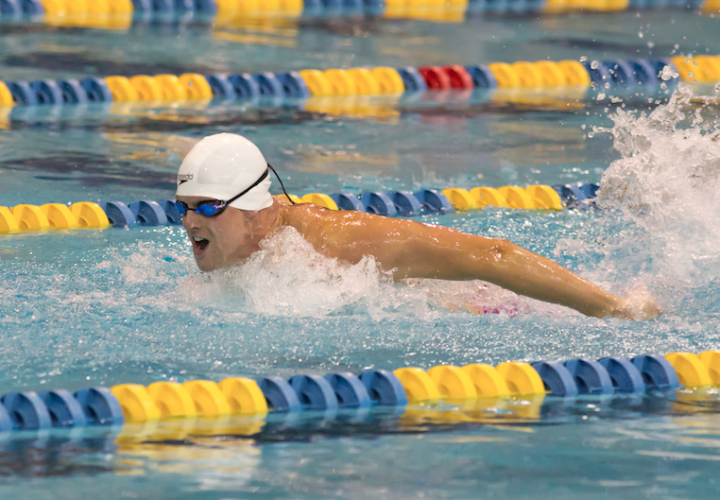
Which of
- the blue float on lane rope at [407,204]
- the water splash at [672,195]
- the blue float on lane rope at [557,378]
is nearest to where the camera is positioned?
the blue float on lane rope at [557,378]

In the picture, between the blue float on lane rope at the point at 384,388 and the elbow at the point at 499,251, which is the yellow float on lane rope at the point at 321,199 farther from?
the blue float on lane rope at the point at 384,388

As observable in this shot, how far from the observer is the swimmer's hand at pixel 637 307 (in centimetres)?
363

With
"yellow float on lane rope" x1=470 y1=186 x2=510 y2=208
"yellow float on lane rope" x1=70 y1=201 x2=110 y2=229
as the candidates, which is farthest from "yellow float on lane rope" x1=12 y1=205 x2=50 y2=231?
"yellow float on lane rope" x1=470 y1=186 x2=510 y2=208

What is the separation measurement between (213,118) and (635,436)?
446 cm

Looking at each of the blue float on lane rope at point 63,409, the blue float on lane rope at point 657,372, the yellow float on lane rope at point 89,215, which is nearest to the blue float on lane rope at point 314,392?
the blue float on lane rope at point 63,409

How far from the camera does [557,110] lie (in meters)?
7.58

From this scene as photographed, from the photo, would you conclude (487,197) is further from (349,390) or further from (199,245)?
(349,390)

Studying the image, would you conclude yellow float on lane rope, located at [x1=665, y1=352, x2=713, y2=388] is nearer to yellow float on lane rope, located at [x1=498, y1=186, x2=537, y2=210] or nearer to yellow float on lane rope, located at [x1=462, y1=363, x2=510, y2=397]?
yellow float on lane rope, located at [x1=462, y1=363, x2=510, y2=397]

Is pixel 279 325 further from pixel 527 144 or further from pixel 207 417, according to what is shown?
pixel 527 144

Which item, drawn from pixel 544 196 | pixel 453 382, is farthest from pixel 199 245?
pixel 544 196

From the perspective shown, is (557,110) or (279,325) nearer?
(279,325)

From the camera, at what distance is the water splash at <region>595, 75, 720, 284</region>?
423cm

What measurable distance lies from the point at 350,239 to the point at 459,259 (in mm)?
352

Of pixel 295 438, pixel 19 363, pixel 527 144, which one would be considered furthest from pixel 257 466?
pixel 527 144
